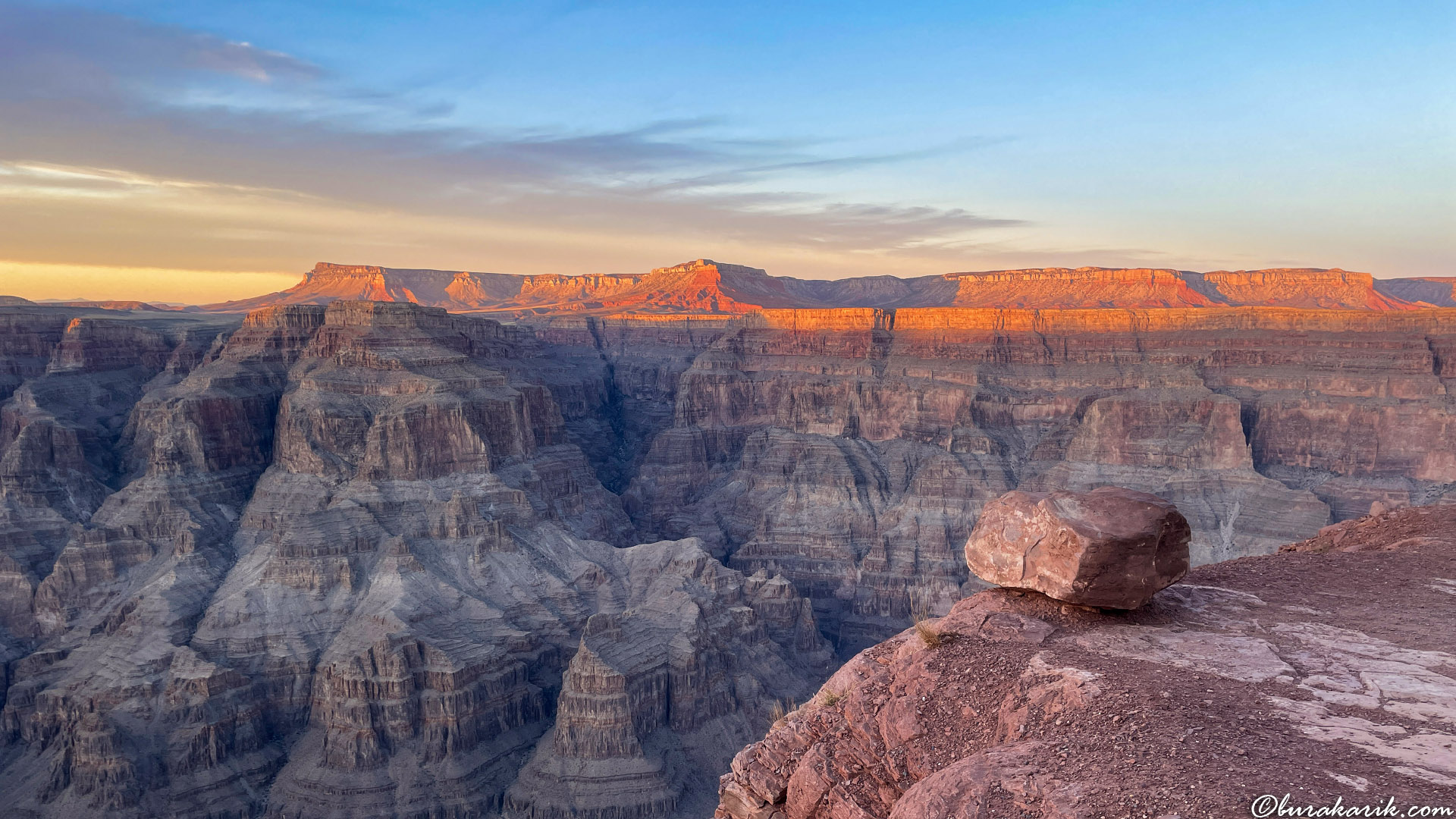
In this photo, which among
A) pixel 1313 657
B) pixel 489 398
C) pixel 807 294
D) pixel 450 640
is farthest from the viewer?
pixel 807 294

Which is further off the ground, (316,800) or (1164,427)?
(1164,427)

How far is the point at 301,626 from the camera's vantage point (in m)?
53.2

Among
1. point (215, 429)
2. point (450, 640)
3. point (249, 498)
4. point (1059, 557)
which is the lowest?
point (450, 640)

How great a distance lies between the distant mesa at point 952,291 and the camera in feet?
475

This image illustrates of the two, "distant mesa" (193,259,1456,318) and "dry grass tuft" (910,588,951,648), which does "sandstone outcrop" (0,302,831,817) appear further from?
"distant mesa" (193,259,1456,318)

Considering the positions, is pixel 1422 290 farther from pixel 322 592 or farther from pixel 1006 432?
pixel 322 592

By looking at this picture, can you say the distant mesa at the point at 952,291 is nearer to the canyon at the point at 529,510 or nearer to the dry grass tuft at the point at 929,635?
the canyon at the point at 529,510

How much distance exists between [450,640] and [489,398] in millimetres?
24824

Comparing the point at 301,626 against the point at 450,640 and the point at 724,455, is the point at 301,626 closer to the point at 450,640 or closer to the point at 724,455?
the point at 450,640

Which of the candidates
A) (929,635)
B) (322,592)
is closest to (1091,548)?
(929,635)

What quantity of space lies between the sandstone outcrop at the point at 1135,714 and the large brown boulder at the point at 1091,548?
0.54 meters

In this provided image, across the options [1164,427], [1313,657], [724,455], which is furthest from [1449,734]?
[724,455]

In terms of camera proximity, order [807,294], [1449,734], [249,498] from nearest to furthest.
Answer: [1449,734] → [249,498] → [807,294]

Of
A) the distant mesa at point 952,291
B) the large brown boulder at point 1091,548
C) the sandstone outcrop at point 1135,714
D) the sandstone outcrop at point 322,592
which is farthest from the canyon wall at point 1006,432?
the large brown boulder at point 1091,548
